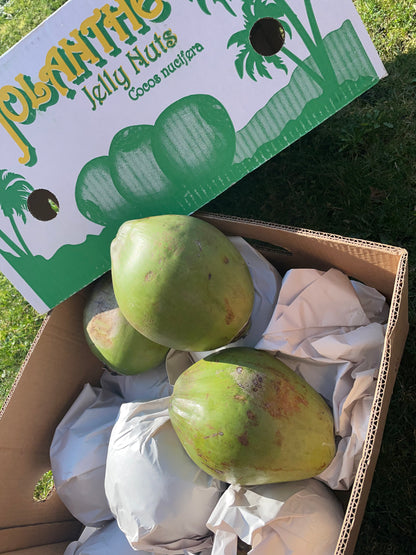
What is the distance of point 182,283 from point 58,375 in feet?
2.52

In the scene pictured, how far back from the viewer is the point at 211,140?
4.93 ft

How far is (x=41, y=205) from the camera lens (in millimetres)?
1658

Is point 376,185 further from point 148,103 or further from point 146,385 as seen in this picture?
point 146,385

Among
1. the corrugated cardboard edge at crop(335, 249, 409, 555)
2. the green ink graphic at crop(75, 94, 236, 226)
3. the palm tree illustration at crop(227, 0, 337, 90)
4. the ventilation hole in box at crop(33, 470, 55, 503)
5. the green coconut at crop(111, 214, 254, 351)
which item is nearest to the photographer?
the corrugated cardboard edge at crop(335, 249, 409, 555)

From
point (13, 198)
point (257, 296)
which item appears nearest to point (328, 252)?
point (257, 296)

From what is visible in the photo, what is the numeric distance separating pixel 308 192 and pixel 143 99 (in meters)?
0.73

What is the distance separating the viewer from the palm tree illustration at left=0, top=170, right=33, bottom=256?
155 cm

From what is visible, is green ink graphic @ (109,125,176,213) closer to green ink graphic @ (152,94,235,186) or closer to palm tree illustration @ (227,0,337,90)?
green ink graphic @ (152,94,235,186)

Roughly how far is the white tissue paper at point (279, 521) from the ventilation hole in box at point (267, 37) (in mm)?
1216

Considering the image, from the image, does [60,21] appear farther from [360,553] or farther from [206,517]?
[360,553]

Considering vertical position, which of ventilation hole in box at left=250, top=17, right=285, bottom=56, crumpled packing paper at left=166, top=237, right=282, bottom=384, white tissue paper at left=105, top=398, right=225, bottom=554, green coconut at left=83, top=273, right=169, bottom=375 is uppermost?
ventilation hole in box at left=250, top=17, right=285, bottom=56

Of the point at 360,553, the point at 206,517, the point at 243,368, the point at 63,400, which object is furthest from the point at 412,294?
the point at 63,400

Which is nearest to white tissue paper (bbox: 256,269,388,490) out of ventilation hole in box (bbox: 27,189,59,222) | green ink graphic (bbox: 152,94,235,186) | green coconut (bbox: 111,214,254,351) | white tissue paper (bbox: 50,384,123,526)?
green coconut (bbox: 111,214,254,351)

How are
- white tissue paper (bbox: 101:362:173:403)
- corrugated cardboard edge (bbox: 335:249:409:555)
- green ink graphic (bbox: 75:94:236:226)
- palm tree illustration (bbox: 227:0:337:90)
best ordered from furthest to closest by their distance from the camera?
white tissue paper (bbox: 101:362:173:403), green ink graphic (bbox: 75:94:236:226), palm tree illustration (bbox: 227:0:337:90), corrugated cardboard edge (bbox: 335:249:409:555)
